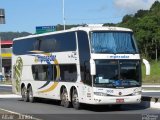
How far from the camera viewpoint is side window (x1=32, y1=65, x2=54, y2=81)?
2659cm

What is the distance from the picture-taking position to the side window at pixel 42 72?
2659 centimetres

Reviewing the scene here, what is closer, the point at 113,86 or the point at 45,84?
the point at 113,86

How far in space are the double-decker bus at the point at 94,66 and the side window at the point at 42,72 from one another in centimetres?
15

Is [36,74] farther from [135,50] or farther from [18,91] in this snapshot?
[135,50]

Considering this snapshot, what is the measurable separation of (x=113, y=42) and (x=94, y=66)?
172 cm

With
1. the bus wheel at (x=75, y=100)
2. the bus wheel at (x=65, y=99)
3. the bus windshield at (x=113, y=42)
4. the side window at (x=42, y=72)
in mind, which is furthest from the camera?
the side window at (x=42, y=72)

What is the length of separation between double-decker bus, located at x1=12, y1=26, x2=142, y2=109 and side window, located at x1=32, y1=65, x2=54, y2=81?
0.15 metres

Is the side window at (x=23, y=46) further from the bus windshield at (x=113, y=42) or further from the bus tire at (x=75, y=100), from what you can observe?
the bus windshield at (x=113, y=42)

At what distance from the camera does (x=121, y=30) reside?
2322cm

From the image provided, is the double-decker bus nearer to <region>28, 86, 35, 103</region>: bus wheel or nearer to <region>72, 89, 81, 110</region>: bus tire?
<region>72, 89, 81, 110</region>: bus tire

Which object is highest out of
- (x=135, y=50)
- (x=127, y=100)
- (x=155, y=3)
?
(x=155, y=3)

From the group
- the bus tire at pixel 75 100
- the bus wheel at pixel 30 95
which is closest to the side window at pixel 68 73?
the bus tire at pixel 75 100

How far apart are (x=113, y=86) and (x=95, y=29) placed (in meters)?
2.68

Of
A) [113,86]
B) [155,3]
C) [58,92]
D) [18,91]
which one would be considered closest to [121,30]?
[113,86]
